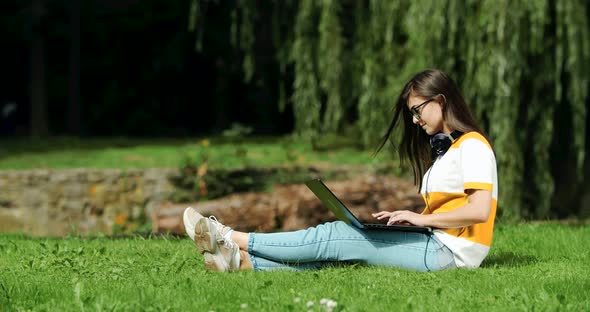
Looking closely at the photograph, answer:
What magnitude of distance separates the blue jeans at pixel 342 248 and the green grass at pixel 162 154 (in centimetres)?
659

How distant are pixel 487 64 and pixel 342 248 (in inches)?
208

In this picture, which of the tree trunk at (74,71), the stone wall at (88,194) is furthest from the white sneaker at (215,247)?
the tree trunk at (74,71)

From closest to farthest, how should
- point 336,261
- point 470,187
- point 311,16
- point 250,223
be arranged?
point 470,187 < point 336,261 < point 250,223 < point 311,16

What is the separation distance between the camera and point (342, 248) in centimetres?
524

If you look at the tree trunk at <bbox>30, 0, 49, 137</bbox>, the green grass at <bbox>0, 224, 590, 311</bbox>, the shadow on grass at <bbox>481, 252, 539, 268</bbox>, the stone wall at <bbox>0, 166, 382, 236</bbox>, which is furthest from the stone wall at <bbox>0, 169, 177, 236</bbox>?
the shadow on grass at <bbox>481, 252, 539, 268</bbox>

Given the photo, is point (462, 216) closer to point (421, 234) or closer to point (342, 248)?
point (421, 234)

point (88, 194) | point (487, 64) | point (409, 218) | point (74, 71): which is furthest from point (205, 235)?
point (74, 71)

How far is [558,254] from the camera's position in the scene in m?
5.91

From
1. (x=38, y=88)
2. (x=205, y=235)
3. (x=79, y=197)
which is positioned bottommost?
(x=79, y=197)

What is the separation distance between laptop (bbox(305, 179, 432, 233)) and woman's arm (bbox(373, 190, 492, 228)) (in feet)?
0.10

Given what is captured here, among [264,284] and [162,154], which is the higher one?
[264,284]

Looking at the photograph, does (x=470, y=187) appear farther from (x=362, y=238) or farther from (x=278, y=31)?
(x=278, y=31)

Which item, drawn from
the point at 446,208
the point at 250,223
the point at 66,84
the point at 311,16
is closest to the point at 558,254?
the point at 446,208

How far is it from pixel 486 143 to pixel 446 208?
0.38 metres
